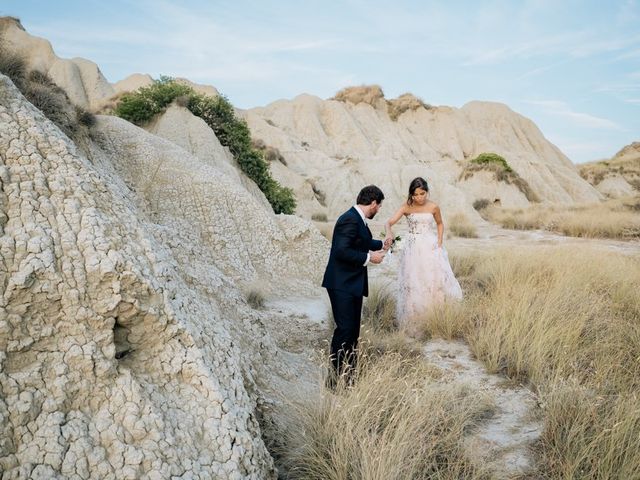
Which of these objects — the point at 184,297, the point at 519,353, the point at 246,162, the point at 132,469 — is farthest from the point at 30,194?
the point at 246,162

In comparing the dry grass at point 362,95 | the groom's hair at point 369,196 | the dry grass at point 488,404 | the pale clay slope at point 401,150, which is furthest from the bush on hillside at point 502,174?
the groom's hair at point 369,196

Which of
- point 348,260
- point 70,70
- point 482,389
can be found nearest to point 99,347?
point 348,260

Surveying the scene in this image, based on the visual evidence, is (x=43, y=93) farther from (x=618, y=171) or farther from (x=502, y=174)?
(x=618, y=171)

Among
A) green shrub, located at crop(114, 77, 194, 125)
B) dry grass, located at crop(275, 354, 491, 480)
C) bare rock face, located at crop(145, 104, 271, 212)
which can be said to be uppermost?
green shrub, located at crop(114, 77, 194, 125)

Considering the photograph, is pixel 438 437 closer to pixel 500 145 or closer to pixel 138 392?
pixel 138 392

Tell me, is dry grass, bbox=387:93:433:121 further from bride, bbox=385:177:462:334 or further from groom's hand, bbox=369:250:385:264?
groom's hand, bbox=369:250:385:264

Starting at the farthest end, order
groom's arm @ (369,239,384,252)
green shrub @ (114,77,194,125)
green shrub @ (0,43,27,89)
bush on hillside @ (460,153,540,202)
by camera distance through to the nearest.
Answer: bush on hillside @ (460,153,540,202) < green shrub @ (114,77,194,125) < green shrub @ (0,43,27,89) < groom's arm @ (369,239,384,252)

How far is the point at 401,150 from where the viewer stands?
39219 millimetres

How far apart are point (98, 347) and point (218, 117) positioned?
11342mm

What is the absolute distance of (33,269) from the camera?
2.21 metres

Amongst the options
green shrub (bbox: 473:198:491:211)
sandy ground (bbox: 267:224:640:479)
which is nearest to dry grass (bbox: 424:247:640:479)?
sandy ground (bbox: 267:224:640:479)

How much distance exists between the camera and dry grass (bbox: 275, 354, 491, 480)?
2.52m

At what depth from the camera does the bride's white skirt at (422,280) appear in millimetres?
5789

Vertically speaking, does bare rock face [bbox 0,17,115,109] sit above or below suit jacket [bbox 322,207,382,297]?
above
